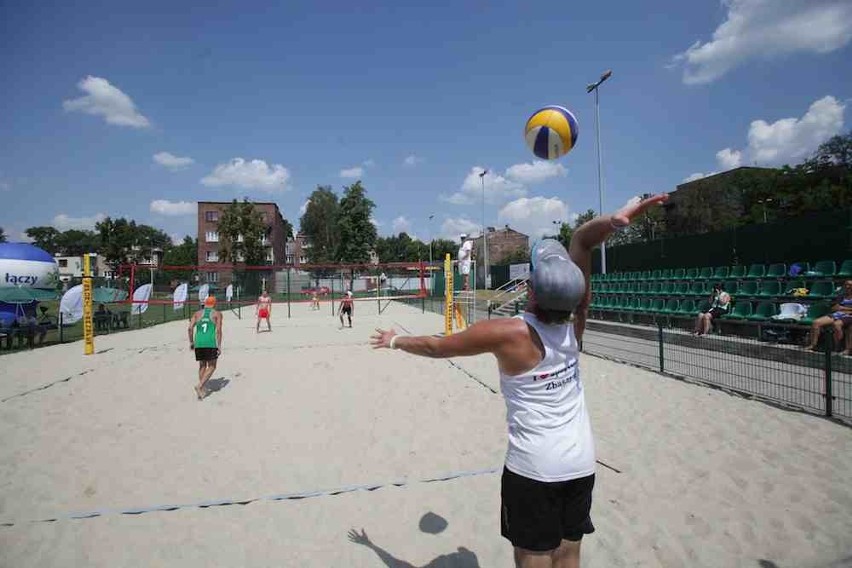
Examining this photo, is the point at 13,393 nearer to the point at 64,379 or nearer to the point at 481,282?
the point at 64,379

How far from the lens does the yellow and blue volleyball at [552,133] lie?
386 centimetres

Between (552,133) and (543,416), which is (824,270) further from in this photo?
(543,416)

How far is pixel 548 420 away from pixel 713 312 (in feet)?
40.3

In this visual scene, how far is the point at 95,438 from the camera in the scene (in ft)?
18.1

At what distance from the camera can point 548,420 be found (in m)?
1.89

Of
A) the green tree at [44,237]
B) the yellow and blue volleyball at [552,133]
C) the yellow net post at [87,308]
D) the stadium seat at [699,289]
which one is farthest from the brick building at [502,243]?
the green tree at [44,237]

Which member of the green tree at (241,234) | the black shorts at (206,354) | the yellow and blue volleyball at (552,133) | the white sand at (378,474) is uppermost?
the green tree at (241,234)

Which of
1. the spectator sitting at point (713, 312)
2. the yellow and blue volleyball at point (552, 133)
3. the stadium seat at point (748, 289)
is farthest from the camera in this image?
the stadium seat at point (748, 289)

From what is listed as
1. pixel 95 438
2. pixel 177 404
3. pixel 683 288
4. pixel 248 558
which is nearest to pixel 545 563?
pixel 248 558

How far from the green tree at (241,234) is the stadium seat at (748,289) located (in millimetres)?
40722

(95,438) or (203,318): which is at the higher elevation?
(203,318)

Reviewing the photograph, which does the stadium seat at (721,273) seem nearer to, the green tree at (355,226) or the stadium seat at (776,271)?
the stadium seat at (776,271)

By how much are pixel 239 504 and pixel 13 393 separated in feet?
22.5

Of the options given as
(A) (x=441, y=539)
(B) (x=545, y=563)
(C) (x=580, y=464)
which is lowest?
(A) (x=441, y=539)
